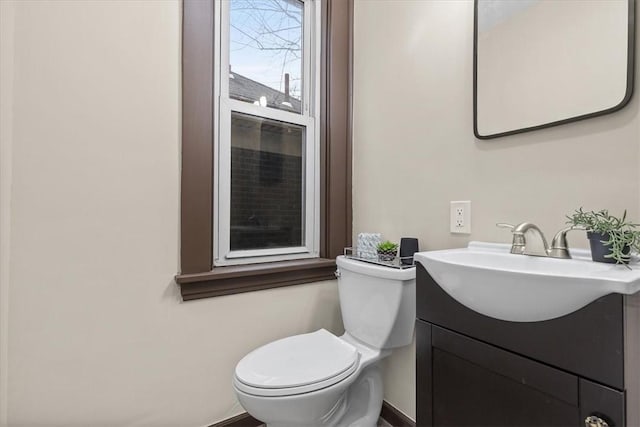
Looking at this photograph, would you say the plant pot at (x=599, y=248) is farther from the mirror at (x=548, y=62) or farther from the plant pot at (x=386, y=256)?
the plant pot at (x=386, y=256)

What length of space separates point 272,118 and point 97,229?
85cm

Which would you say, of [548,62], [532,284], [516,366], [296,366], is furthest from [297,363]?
[548,62]

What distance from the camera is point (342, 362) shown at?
3.51 feet

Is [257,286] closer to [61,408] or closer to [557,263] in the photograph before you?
[61,408]

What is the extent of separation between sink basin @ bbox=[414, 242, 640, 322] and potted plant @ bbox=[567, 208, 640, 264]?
2 centimetres

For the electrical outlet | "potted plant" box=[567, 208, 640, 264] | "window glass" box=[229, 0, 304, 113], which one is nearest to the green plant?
the electrical outlet

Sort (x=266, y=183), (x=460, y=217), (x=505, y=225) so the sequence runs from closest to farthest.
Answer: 1. (x=505, y=225)
2. (x=460, y=217)
3. (x=266, y=183)

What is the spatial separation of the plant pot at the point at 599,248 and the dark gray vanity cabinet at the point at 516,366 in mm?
232

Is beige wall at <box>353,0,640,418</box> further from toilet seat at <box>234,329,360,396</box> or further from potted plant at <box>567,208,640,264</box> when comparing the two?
toilet seat at <box>234,329,360,396</box>

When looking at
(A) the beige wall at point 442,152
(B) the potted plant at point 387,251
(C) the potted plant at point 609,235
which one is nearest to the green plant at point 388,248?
(B) the potted plant at point 387,251

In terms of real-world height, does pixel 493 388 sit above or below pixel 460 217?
below

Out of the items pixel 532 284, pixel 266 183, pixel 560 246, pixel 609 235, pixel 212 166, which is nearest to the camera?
pixel 532 284

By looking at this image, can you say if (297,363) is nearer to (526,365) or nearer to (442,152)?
(526,365)

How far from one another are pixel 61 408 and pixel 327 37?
6.01 ft
